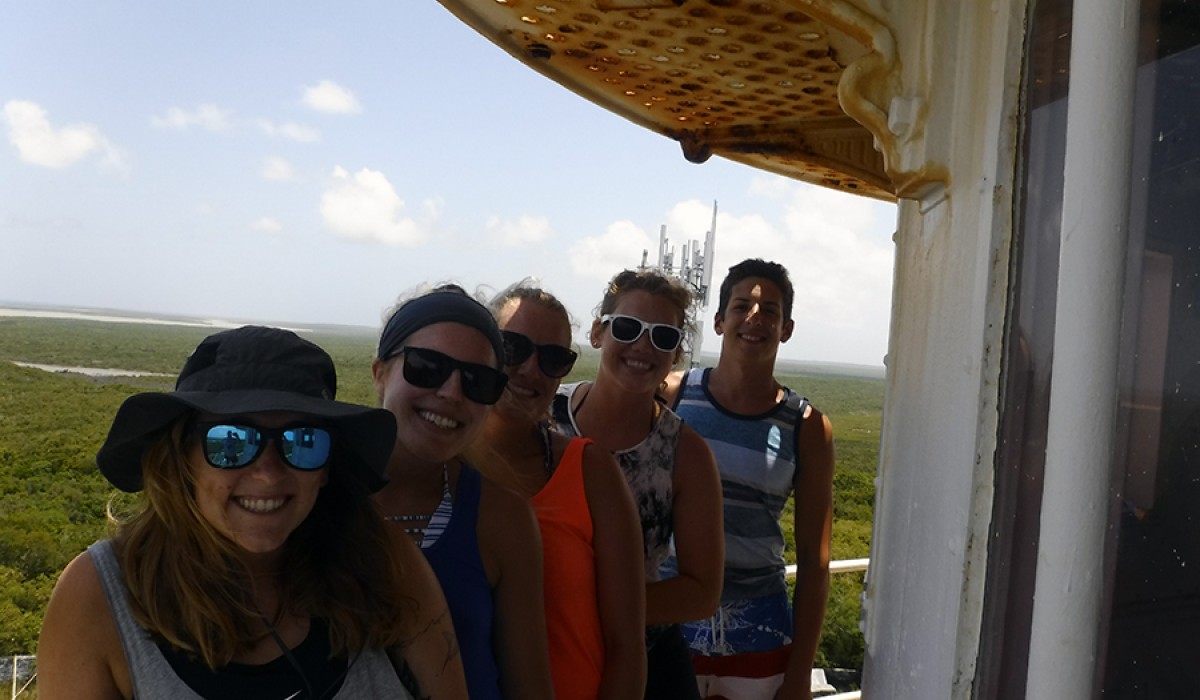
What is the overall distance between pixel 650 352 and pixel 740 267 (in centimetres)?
71

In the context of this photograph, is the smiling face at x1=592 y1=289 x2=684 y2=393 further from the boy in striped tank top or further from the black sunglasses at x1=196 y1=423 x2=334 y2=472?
the black sunglasses at x1=196 y1=423 x2=334 y2=472

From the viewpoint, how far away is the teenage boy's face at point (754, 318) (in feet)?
9.19

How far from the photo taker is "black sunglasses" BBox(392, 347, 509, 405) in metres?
1.70

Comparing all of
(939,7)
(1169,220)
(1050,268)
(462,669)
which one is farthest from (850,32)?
(462,669)

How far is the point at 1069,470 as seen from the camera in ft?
3.29

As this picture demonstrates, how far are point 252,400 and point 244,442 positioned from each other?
7 centimetres

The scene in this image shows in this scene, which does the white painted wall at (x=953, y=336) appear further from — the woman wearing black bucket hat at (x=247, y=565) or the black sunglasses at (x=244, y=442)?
the black sunglasses at (x=244, y=442)

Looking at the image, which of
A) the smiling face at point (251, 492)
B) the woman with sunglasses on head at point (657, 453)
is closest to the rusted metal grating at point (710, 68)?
the woman with sunglasses on head at point (657, 453)

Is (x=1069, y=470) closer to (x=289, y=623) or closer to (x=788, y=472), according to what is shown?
(x=289, y=623)

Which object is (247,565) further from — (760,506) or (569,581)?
(760,506)

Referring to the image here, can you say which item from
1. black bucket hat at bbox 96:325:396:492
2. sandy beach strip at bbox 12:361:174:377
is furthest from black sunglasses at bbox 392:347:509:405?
sandy beach strip at bbox 12:361:174:377

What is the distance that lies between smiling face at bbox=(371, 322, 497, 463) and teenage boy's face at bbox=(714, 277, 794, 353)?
124cm

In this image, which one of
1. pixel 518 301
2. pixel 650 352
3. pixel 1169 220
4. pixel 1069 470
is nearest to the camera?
pixel 1069 470

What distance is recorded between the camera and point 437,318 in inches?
68.1
